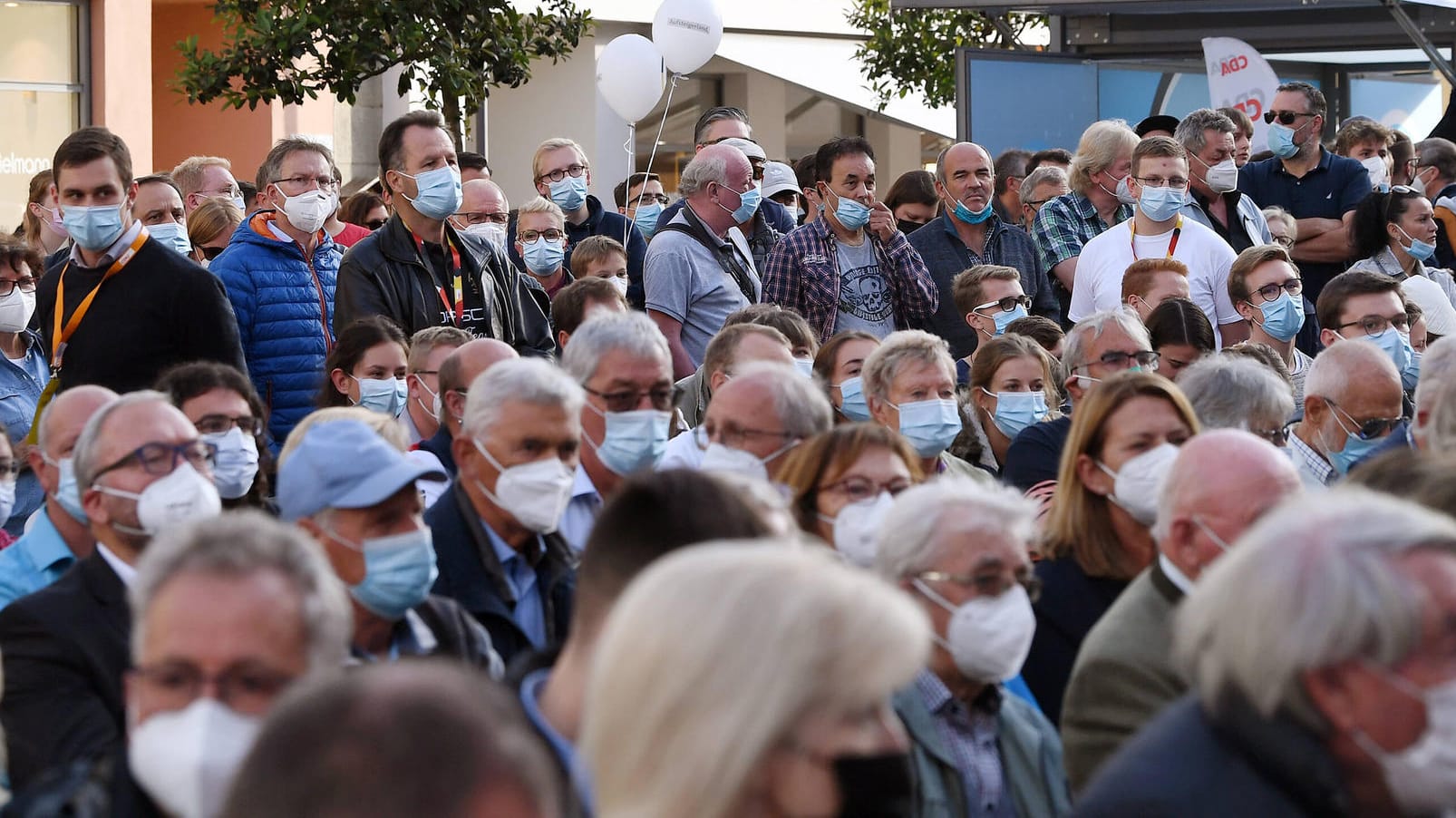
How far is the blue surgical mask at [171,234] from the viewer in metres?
9.11

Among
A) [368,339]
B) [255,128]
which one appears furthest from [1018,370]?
[255,128]

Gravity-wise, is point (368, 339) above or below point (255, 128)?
below

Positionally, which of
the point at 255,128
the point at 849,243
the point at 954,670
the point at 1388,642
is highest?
the point at 255,128

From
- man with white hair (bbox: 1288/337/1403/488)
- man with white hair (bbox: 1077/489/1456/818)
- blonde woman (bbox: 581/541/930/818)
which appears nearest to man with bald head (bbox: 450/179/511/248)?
man with white hair (bbox: 1288/337/1403/488)

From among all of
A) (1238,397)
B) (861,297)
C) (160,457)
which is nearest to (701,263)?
(861,297)

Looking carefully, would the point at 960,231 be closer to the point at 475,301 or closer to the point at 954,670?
the point at 475,301

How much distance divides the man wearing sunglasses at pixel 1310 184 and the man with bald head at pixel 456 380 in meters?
6.07

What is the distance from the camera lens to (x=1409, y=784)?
9.46 feet

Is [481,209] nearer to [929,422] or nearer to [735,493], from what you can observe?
[929,422]

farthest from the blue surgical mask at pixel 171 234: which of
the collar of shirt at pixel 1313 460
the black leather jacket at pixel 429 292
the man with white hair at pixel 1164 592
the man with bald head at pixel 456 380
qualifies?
the man with white hair at pixel 1164 592

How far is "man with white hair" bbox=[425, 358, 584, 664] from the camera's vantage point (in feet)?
17.3

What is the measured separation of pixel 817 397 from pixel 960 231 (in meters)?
4.46

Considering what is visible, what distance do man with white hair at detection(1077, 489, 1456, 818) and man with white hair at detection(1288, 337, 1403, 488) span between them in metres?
A: 4.41

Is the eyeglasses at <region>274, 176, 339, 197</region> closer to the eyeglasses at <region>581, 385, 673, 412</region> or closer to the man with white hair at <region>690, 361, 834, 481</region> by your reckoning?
the eyeglasses at <region>581, 385, 673, 412</region>
